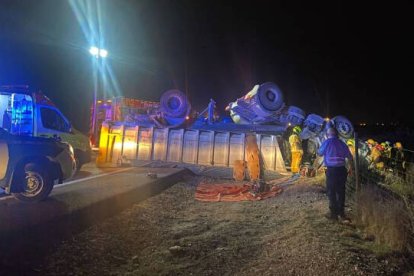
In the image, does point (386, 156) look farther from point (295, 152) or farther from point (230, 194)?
point (230, 194)

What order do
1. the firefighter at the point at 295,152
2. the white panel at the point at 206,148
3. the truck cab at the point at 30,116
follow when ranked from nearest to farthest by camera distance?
the truck cab at the point at 30,116 < the firefighter at the point at 295,152 < the white panel at the point at 206,148

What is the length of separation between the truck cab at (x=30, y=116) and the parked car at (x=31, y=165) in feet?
10.1

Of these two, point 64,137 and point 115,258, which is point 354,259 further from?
point 64,137

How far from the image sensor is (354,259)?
17.3 ft

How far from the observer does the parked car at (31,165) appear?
784 cm

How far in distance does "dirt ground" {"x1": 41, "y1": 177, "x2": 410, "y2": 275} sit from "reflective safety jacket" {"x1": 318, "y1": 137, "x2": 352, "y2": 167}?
102 centimetres

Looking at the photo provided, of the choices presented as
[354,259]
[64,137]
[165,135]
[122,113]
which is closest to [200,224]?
[354,259]

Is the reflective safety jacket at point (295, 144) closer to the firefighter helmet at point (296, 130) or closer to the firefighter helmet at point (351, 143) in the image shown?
the firefighter helmet at point (296, 130)

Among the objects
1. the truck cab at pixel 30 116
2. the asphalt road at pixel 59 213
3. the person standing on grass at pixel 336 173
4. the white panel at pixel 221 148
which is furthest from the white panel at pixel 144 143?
the person standing on grass at pixel 336 173

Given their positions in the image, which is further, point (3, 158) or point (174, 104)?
point (174, 104)

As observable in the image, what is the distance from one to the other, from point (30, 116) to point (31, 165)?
15.2 feet

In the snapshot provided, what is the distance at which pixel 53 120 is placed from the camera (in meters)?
13.4

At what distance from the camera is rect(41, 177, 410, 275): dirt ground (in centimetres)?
531

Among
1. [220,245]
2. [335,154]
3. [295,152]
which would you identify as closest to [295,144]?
[295,152]
